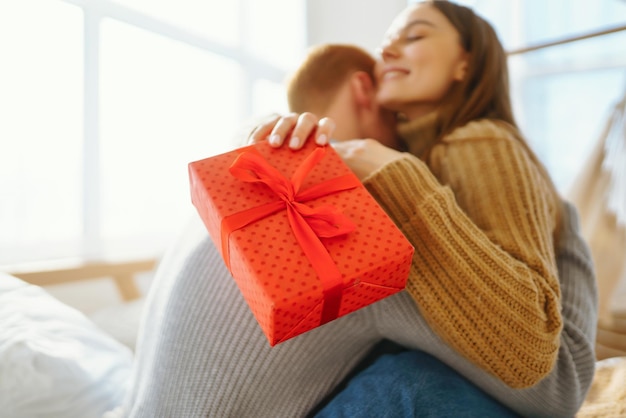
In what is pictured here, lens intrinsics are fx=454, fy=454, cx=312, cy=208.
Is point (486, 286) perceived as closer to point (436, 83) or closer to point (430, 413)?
point (430, 413)

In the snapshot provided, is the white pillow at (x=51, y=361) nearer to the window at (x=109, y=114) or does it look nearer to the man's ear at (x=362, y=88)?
the window at (x=109, y=114)

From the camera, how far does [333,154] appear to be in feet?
1.90

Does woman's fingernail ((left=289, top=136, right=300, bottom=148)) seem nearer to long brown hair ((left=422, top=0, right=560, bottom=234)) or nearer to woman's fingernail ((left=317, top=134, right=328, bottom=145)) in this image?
woman's fingernail ((left=317, top=134, right=328, bottom=145))

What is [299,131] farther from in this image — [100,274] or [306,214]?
[100,274]

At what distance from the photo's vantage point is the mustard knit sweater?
556 mm

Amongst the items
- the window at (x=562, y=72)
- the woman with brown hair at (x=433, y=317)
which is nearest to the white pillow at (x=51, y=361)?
the woman with brown hair at (x=433, y=317)

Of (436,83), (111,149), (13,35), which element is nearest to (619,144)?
(436,83)

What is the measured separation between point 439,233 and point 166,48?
4.13 ft

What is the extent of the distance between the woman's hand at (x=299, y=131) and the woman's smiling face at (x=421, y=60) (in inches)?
14.6

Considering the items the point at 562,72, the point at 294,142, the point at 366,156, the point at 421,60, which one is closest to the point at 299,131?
the point at 294,142

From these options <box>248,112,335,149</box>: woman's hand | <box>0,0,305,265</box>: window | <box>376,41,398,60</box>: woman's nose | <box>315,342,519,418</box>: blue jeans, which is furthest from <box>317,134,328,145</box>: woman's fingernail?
<box>0,0,305,265</box>: window

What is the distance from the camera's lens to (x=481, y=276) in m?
0.56

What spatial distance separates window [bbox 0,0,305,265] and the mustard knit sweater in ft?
2.29

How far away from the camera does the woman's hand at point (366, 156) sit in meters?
0.63
